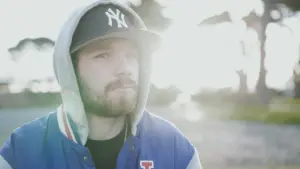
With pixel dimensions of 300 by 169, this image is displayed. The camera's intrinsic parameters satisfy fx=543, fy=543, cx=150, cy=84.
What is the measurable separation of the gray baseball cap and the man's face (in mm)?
22

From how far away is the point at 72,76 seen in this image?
1.22 metres

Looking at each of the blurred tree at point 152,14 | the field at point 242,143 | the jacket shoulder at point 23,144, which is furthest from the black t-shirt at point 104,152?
the field at point 242,143

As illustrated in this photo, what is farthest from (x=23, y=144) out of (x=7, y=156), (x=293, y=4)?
(x=293, y=4)

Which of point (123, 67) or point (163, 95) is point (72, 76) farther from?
point (163, 95)

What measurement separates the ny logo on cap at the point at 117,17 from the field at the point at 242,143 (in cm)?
160

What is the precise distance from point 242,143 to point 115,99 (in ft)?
8.24

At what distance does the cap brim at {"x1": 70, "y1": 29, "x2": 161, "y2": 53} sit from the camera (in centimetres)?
116

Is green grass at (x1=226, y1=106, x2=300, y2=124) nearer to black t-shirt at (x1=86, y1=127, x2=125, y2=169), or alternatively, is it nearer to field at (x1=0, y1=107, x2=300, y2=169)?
field at (x1=0, y1=107, x2=300, y2=169)

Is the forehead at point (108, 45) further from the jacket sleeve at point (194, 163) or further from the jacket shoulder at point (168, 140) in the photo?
the jacket sleeve at point (194, 163)

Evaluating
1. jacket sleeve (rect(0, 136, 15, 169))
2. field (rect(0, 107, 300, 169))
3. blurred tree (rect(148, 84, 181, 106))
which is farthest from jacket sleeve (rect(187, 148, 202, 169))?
field (rect(0, 107, 300, 169))

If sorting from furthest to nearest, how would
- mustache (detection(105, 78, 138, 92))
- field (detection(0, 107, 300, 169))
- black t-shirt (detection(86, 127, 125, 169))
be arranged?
field (detection(0, 107, 300, 169)) → black t-shirt (detection(86, 127, 125, 169)) → mustache (detection(105, 78, 138, 92))

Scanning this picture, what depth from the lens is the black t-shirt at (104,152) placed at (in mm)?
1249

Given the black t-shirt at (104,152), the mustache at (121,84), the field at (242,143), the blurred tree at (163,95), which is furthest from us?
the field at (242,143)

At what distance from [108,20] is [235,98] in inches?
72.4
